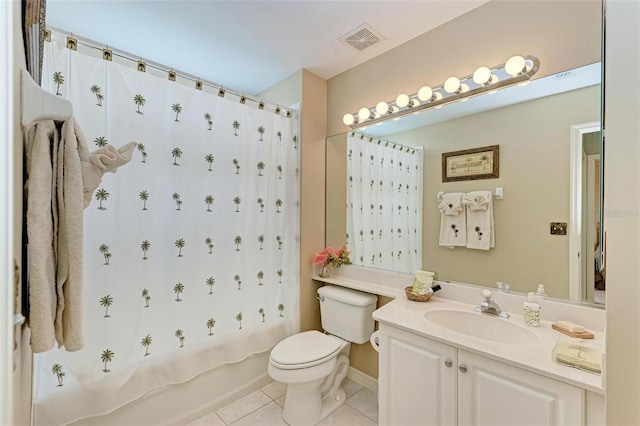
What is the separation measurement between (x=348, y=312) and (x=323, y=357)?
1.19ft

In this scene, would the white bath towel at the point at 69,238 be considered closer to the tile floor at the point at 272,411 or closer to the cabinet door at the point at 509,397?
the cabinet door at the point at 509,397

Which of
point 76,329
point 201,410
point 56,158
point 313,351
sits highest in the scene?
point 56,158

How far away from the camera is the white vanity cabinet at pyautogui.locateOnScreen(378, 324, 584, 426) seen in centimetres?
94

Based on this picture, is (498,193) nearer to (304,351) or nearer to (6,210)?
(304,351)

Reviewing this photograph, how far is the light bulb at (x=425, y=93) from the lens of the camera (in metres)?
1.68

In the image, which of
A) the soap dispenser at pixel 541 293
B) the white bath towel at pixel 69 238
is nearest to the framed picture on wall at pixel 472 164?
the soap dispenser at pixel 541 293

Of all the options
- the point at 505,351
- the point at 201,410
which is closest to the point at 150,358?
the point at 201,410

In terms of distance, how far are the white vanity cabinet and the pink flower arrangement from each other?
856 mm

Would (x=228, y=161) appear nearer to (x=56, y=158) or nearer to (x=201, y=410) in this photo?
(x=56, y=158)

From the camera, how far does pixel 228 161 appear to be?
180 cm

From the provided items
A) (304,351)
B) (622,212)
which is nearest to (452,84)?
(622,212)

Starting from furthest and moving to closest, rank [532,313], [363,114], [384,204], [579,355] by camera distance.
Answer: [384,204] → [363,114] → [532,313] → [579,355]

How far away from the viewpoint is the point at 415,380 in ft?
4.15

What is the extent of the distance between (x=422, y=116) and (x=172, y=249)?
5.72ft
